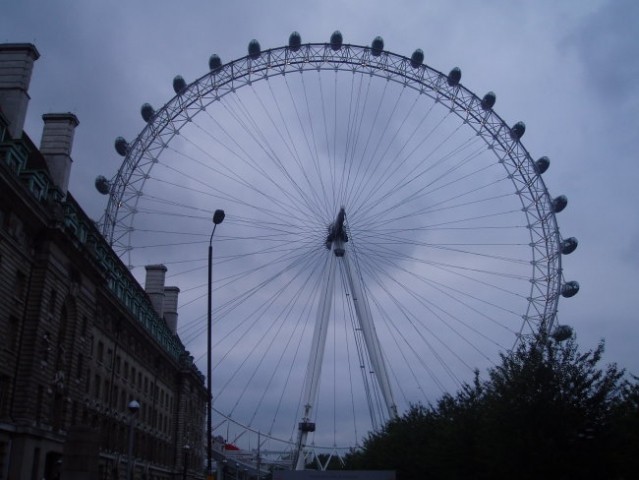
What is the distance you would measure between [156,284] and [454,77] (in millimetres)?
45919

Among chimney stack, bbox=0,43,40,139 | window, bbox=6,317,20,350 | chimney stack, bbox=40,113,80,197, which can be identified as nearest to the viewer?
window, bbox=6,317,20,350

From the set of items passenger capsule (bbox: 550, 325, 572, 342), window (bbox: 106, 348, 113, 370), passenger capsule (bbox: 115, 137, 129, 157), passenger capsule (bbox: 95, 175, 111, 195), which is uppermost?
passenger capsule (bbox: 115, 137, 129, 157)

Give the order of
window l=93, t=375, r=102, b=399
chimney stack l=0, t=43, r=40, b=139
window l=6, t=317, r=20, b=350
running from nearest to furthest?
1. window l=6, t=317, r=20, b=350
2. chimney stack l=0, t=43, r=40, b=139
3. window l=93, t=375, r=102, b=399

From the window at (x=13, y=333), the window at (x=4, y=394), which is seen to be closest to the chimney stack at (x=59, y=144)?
the window at (x=13, y=333)

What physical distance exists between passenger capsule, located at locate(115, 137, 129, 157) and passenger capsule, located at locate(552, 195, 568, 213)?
3175cm

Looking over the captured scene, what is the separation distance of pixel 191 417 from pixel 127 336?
34.4m

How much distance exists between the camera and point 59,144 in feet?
164

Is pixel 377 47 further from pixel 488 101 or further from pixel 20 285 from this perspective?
pixel 20 285

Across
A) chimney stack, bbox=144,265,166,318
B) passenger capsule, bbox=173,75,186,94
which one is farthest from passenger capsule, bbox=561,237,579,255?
chimney stack, bbox=144,265,166,318

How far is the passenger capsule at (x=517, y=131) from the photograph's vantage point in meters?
57.8

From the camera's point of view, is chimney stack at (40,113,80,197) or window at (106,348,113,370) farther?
window at (106,348,113,370)

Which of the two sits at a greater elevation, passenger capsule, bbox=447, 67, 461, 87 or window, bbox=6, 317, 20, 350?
passenger capsule, bbox=447, 67, 461, 87

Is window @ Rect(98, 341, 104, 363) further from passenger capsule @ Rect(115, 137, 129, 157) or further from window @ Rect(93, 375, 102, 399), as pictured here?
passenger capsule @ Rect(115, 137, 129, 157)

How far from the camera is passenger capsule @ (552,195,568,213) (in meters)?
56.9
